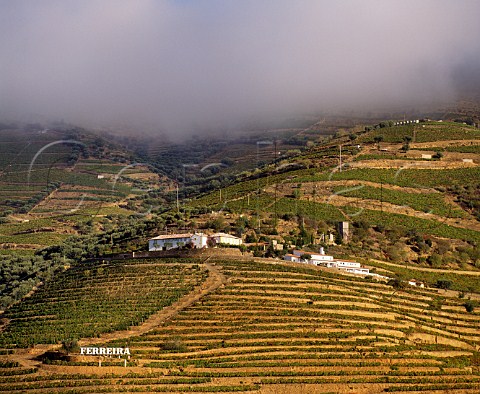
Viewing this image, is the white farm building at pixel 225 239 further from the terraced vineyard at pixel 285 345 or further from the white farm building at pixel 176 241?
the terraced vineyard at pixel 285 345

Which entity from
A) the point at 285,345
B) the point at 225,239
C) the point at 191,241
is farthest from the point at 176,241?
the point at 285,345

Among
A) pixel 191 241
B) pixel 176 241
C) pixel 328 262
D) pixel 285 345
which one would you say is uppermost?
pixel 191 241

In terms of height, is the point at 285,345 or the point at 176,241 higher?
the point at 176,241

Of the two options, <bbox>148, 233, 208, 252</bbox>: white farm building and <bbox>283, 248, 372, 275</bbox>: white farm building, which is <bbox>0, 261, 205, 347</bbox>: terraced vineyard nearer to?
<bbox>148, 233, 208, 252</bbox>: white farm building

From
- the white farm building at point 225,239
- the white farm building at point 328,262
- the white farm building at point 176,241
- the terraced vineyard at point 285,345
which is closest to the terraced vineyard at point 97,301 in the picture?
the terraced vineyard at point 285,345

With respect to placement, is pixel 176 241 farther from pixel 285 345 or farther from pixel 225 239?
pixel 285 345

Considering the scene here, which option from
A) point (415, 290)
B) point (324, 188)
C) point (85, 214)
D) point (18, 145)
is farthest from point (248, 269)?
point (18, 145)

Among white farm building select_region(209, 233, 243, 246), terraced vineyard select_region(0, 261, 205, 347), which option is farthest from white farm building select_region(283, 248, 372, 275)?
terraced vineyard select_region(0, 261, 205, 347)

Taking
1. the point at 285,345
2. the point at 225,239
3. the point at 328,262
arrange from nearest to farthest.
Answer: the point at 285,345 → the point at 328,262 → the point at 225,239

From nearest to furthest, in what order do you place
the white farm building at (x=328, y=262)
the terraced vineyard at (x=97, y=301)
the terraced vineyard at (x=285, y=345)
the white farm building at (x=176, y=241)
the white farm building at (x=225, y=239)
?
the terraced vineyard at (x=285, y=345)
the terraced vineyard at (x=97, y=301)
the white farm building at (x=328, y=262)
the white farm building at (x=176, y=241)
the white farm building at (x=225, y=239)
